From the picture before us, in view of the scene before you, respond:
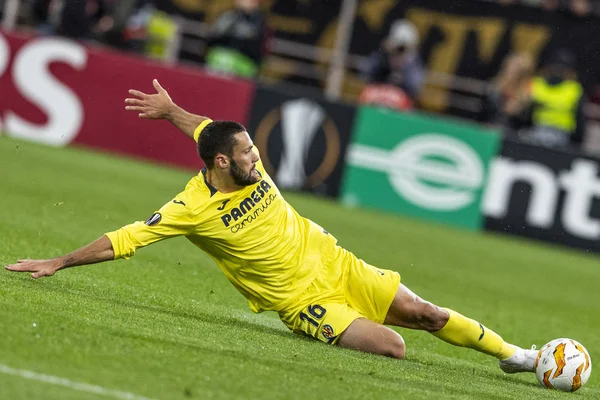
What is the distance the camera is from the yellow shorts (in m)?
8.42

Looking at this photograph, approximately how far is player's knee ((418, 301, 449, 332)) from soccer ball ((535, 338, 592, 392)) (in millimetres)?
675

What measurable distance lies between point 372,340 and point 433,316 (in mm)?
458

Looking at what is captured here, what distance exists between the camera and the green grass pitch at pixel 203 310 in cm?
639

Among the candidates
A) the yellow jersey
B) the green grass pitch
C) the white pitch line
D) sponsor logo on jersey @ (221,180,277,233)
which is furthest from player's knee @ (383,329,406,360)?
the white pitch line

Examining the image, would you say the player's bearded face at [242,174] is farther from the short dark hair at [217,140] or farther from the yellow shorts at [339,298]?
the yellow shorts at [339,298]

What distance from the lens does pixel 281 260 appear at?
8461mm

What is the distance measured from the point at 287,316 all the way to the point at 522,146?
11.0m

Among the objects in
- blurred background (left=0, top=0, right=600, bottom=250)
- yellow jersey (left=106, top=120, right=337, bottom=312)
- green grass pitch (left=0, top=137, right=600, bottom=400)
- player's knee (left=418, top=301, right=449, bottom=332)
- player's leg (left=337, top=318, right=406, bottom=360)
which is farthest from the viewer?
blurred background (left=0, top=0, right=600, bottom=250)

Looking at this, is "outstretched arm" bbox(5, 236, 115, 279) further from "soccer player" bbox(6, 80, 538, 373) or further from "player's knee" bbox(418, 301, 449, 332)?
"player's knee" bbox(418, 301, 449, 332)

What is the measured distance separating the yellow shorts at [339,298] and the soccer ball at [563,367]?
109cm

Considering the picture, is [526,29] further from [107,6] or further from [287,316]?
[287,316]

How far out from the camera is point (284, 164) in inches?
763

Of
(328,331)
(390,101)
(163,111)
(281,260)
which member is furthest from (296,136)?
(328,331)

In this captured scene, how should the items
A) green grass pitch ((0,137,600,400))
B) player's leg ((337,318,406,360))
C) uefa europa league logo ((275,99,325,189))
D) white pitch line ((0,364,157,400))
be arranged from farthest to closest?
uefa europa league logo ((275,99,325,189)) < player's leg ((337,318,406,360)) < green grass pitch ((0,137,600,400)) < white pitch line ((0,364,157,400))
